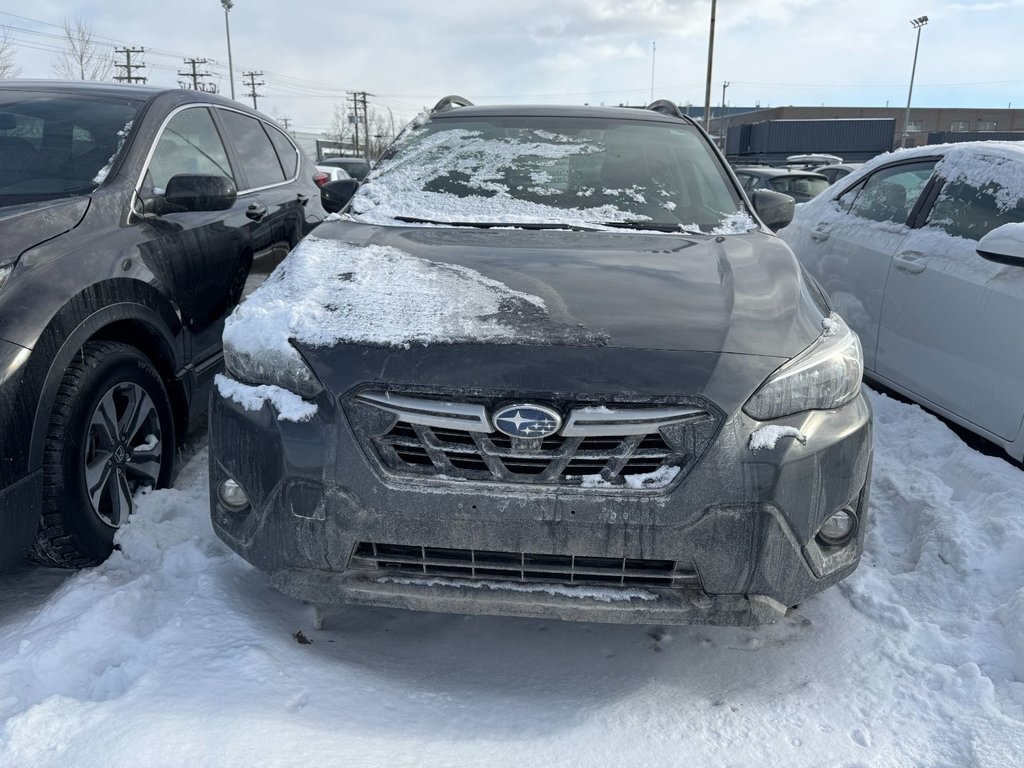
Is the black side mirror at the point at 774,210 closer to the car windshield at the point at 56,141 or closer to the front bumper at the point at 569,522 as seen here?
the front bumper at the point at 569,522

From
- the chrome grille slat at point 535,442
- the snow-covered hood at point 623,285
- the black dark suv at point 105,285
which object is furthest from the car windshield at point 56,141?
the chrome grille slat at point 535,442

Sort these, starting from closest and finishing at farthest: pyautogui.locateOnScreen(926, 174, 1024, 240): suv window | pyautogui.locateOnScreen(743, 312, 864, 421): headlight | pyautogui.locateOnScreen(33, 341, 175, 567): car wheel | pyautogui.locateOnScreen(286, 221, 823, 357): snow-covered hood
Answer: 1. pyautogui.locateOnScreen(743, 312, 864, 421): headlight
2. pyautogui.locateOnScreen(286, 221, 823, 357): snow-covered hood
3. pyautogui.locateOnScreen(33, 341, 175, 567): car wheel
4. pyautogui.locateOnScreen(926, 174, 1024, 240): suv window

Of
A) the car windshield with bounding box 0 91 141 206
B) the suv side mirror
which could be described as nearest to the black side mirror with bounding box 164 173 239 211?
the car windshield with bounding box 0 91 141 206

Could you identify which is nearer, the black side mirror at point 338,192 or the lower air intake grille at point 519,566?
the lower air intake grille at point 519,566

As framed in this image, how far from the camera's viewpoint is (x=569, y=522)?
201 cm

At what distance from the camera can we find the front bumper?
6.60 ft

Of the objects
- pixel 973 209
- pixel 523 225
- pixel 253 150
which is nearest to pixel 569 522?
pixel 523 225

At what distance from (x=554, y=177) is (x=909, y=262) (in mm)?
2157

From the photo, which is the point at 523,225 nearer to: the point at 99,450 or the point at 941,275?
the point at 99,450

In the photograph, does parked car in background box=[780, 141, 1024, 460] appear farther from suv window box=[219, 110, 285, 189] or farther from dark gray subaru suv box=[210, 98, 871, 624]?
suv window box=[219, 110, 285, 189]

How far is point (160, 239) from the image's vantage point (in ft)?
10.8

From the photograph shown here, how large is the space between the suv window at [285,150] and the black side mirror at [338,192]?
1402mm

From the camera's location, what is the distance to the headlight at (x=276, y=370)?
7.04 ft

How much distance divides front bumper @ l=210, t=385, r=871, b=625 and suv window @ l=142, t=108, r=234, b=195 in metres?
1.80
